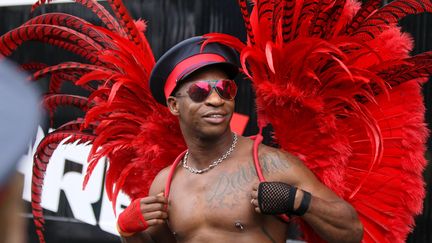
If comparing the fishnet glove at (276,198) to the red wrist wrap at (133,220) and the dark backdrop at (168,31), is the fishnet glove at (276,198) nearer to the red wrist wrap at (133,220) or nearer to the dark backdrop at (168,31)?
the red wrist wrap at (133,220)

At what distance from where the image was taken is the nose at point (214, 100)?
2.67 meters

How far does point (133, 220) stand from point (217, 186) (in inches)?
14.0

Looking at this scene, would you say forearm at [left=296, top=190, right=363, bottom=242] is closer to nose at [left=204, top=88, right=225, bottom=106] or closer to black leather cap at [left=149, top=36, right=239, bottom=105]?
nose at [left=204, top=88, right=225, bottom=106]

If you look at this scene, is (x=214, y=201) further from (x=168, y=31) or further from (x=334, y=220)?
(x=168, y=31)

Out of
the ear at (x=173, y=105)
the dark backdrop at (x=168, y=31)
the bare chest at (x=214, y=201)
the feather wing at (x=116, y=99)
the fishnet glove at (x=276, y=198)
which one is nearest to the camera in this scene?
the fishnet glove at (x=276, y=198)

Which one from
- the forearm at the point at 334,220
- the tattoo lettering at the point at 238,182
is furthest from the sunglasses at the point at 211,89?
the forearm at the point at 334,220

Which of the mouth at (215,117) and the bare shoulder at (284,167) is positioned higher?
the mouth at (215,117)

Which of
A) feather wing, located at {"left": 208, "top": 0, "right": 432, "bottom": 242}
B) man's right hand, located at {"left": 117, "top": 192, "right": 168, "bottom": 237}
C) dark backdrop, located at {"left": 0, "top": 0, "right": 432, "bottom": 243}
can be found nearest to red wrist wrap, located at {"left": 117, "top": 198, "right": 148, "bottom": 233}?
man's right hand, located at {"left": 117, "top": 192, "right": 168, "bottom": 237}

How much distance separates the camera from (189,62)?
280 centimetres

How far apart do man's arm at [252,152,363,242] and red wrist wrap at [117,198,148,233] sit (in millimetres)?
470

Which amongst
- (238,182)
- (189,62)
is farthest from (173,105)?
(238,182)

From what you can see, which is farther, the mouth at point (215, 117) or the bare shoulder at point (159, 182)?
the bare shoulder at point (159, 182)

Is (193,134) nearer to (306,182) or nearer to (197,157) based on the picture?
(197,157)

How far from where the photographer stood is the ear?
2.86 m
